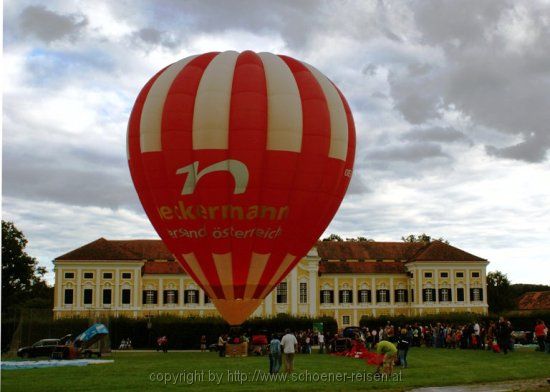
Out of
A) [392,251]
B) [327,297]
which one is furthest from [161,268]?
[392,251]

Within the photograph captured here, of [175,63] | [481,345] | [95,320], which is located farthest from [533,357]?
[95,320]

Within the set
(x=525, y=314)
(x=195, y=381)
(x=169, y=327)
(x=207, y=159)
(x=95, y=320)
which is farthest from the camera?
(x=525, y=314)

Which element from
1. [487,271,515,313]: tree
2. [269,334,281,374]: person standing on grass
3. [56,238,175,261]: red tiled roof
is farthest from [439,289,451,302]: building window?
[269,334,281,374]: person standing on grass

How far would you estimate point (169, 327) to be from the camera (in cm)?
4403

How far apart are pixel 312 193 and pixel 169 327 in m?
26.5

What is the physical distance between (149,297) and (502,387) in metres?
49.7

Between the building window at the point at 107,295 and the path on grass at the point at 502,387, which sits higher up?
the building window at the point at 107,295

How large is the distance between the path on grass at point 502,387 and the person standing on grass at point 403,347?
392 cm

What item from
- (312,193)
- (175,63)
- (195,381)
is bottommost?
(195,381)

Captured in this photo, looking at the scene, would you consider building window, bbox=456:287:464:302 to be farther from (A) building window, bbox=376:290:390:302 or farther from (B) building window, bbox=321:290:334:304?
(B) building window, bbox=321:290:334:304

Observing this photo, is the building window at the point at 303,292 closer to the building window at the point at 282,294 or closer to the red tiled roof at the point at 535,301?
the building window at the point at 282,294

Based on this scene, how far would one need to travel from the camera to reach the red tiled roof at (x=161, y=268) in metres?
62.7

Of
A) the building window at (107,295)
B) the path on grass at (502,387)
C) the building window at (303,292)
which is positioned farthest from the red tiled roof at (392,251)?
the path on grass at (502,387)

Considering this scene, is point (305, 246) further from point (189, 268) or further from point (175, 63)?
point (175, 63)
